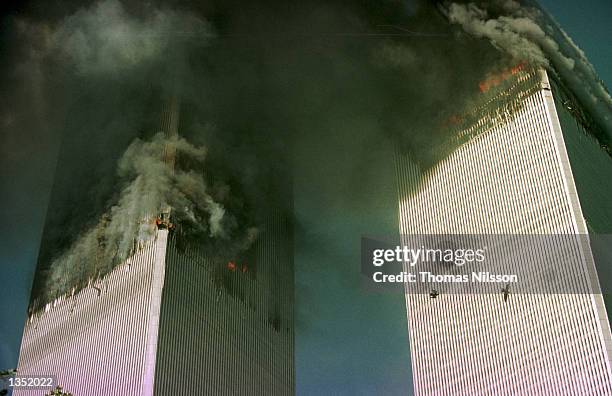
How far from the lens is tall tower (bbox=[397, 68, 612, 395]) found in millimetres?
68812

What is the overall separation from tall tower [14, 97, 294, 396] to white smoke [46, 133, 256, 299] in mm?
1198

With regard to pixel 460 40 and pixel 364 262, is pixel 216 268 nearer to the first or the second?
pixel 364 262

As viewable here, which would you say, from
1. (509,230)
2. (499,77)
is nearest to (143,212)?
(509,230)

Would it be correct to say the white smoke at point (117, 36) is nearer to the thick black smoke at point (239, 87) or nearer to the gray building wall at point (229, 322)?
the thick black smoke at point (239, 87)

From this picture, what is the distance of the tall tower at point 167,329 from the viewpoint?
235 ft

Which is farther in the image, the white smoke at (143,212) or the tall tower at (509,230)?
the white smoke at (143,212)

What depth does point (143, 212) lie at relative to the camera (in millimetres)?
79875

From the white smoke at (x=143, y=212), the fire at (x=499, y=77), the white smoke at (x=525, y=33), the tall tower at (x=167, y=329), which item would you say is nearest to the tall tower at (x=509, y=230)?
the fire at (x=499, y=77)

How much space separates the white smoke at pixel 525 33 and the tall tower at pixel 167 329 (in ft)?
108

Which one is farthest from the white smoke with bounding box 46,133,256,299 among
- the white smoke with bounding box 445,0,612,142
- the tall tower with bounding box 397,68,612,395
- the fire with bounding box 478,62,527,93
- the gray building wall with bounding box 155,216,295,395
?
the white smoke with bounding box 445,0,612,142

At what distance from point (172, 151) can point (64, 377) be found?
81.3ft

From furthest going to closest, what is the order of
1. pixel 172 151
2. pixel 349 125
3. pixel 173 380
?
1. pixel 349 125
2. pixel 172 151
3. pixel 173 380

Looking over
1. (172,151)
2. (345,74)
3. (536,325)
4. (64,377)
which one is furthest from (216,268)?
(536,325)

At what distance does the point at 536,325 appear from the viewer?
72250 millimetres
